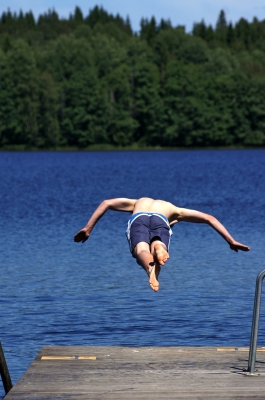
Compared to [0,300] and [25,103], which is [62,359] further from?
[25,103]

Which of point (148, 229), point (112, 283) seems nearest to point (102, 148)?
point (112, 283)

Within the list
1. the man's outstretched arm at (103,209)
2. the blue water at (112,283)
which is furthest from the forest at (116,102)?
the man's outstretched arm at (103,209)

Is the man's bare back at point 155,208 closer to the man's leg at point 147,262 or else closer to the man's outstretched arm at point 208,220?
the man's outstretched arm at point 208,220

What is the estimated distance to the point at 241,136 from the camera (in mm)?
145125

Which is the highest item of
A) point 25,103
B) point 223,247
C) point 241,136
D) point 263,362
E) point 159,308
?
point 263,362

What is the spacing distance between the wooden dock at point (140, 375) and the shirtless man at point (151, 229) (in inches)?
36.3

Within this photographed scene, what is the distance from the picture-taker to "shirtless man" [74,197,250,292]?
8750mm

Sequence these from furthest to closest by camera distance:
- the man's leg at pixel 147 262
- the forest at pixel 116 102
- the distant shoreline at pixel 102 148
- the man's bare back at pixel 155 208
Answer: the distant shoreline at pixel 102 148
the forest at pixel 116 102
the man's bare back at pixel 155 208
the man's leg at pixel 147 262

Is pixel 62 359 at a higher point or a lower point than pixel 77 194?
higher

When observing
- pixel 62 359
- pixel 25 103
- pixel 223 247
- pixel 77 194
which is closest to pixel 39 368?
pixel 62 359

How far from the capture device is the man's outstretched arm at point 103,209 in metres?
9.25

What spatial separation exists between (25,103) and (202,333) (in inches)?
4788

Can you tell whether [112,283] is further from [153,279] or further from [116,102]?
[116,102]

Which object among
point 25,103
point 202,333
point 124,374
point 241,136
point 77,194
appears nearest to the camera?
point 124,374
